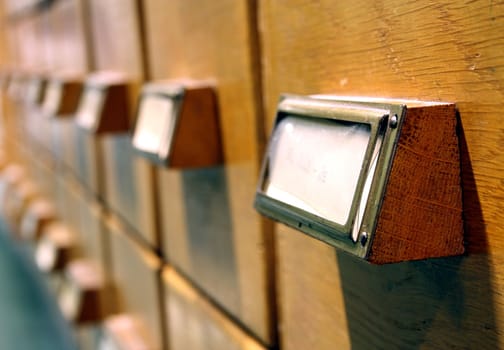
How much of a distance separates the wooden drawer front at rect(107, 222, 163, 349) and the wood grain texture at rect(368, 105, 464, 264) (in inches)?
29.5

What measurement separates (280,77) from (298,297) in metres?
0.21

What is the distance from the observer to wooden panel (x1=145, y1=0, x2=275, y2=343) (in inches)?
27.7

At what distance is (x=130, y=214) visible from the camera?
128 centimetres

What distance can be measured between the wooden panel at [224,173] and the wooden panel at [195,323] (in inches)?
0.8

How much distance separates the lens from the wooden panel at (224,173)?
0.70 metres

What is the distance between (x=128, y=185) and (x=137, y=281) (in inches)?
7.2

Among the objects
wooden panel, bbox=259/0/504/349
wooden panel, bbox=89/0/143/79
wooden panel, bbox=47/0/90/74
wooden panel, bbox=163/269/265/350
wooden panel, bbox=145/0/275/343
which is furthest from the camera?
wooden panel, bbox=47/0/90/74

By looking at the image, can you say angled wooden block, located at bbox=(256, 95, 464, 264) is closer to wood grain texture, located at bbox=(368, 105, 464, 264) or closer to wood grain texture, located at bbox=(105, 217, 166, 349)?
wood grain texture, located at bbox=(368, 105, 464, 264)

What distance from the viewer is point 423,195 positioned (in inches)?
15.6

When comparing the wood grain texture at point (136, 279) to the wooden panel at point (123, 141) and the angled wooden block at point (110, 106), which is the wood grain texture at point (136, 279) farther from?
the angled wooden block at point (110, 106)

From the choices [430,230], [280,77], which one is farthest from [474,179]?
[280,77]

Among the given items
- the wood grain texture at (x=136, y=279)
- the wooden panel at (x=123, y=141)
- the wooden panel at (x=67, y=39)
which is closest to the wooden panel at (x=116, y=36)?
the wooden panel at (x=123, y=141)

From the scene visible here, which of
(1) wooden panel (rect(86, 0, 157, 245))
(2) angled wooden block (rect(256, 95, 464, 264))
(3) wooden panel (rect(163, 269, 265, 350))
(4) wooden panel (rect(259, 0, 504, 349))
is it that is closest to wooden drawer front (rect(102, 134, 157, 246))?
(1) wooden panel (rect(86, 0, 157, 245))

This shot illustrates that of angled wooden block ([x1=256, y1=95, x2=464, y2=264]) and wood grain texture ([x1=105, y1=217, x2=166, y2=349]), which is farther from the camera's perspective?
wood grain texture ([x1=105, y1=217, x2=166, y2=349])
